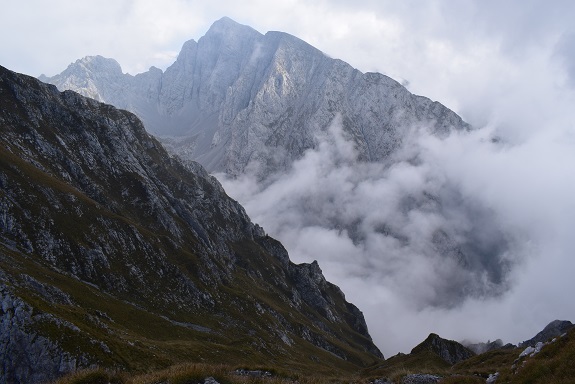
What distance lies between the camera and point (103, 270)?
98312 millimetres

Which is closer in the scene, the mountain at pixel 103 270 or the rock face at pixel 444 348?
the mountain at pixel 103 270

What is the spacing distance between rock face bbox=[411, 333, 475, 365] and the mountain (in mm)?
30249

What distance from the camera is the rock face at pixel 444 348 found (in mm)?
114562

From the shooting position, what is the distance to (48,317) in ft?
143

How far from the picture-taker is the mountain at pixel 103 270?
43.5m

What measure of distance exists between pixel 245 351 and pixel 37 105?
115 m

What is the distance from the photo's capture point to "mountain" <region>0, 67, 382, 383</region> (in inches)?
1713

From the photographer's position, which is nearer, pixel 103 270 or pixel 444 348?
pixel 103 270

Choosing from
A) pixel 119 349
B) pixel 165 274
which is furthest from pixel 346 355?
pixel 119 349

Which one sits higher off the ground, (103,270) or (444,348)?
(103,270)

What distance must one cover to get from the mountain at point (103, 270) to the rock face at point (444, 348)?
30.2 metres

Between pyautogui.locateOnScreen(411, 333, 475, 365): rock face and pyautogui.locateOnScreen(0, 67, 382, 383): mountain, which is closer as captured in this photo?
pyautogui.locateOnScreen(0, 67, 382, 383): mountain

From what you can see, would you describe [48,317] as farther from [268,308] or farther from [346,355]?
[346,355]

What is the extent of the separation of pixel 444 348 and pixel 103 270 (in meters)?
99.1
